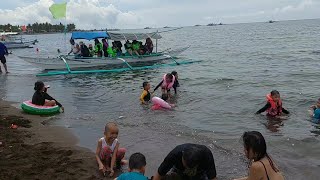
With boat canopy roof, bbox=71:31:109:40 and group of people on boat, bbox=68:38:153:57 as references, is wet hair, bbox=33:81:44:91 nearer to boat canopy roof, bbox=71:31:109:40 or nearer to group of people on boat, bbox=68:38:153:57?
group of people on boat, bbox=68:38:153:57

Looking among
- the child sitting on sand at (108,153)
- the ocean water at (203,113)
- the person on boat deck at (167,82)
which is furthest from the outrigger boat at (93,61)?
the child sitting on sand at (108,153)

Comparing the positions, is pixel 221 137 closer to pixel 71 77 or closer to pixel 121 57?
pixel 71 77

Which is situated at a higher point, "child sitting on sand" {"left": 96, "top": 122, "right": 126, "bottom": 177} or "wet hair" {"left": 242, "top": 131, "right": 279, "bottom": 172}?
"wet hair" {"left": 242, "top": 131, "right": 279, "bottom": 172}

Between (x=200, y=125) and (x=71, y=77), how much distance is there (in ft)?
41.0

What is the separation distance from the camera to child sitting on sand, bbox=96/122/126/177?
6033mm

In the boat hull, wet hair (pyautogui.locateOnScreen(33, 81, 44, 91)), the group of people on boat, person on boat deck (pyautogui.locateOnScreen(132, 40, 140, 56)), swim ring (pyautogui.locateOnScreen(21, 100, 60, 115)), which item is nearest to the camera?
wet hair (pyautogui.locateOnScreen(33, 81, 44, 91))

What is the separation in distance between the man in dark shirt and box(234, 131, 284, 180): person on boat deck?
0.52 m

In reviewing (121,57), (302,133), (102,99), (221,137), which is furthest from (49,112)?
(121,57)

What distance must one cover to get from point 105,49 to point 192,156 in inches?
798

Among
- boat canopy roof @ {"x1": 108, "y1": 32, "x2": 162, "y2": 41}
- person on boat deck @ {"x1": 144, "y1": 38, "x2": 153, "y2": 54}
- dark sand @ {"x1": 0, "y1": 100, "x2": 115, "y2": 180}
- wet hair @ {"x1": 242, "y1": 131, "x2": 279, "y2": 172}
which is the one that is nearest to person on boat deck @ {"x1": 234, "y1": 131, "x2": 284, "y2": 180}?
wet hair @ {"x1": 242, "y1": 131, "x2": 279, "y2": 172}

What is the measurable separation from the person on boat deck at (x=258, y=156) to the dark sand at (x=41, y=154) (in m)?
2.87

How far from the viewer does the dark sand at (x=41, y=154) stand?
5.82 m

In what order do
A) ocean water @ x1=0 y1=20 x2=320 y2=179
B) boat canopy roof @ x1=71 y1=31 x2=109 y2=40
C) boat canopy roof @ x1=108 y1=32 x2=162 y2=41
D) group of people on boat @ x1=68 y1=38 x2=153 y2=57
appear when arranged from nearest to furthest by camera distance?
Answer: ocean water @ x1=0 y1=20 x2=320 y2=179
group of people on boat @ x1=68 y1=38 x2=153 y2=57
boat canopy roof @ x1=71 y1=31 x2=109 y2=40
boat canopy roof @ x1=108 y1=32 x2=162 y2=41

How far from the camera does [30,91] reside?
15992mm
